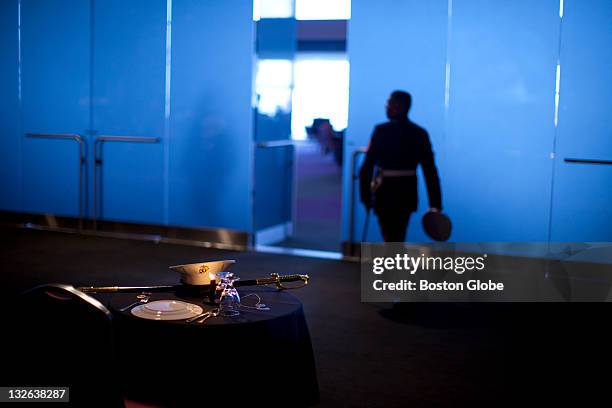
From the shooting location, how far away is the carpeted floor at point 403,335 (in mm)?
4180

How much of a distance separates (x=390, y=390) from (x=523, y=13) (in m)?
4.00

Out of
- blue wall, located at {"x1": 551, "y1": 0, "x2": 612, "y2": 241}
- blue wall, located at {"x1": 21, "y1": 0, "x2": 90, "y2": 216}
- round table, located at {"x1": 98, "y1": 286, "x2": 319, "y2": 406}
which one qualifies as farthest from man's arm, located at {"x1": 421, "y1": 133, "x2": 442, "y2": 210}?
blue wall, located at {"x1": 21, "y1": 0, "x2": 90, "y2": 216}

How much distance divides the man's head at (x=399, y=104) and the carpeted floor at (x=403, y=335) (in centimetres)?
147

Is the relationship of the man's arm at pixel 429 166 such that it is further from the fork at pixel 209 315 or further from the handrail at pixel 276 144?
the fork at pixel 209 315

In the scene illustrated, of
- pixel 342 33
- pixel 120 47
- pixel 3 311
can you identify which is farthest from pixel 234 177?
pixel 342 33

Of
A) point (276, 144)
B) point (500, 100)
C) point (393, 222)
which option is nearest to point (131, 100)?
point (276, 144)

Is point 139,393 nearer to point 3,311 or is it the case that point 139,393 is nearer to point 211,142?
point 3,311

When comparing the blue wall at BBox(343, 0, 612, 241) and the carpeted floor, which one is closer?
the carpeted floor

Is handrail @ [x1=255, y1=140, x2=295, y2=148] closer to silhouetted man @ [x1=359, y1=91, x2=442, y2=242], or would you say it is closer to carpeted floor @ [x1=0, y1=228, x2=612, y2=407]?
carpeted floor @ [x1=0, y1=228, x2=612, y2=407]

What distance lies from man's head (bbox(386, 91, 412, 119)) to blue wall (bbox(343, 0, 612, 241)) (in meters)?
1.40

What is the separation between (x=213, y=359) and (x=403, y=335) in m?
2.26

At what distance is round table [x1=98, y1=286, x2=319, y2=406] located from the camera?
3.20 meters

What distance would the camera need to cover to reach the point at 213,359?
10.5 ft

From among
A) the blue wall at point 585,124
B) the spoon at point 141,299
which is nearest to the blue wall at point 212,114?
the blue wall at point 585,124
